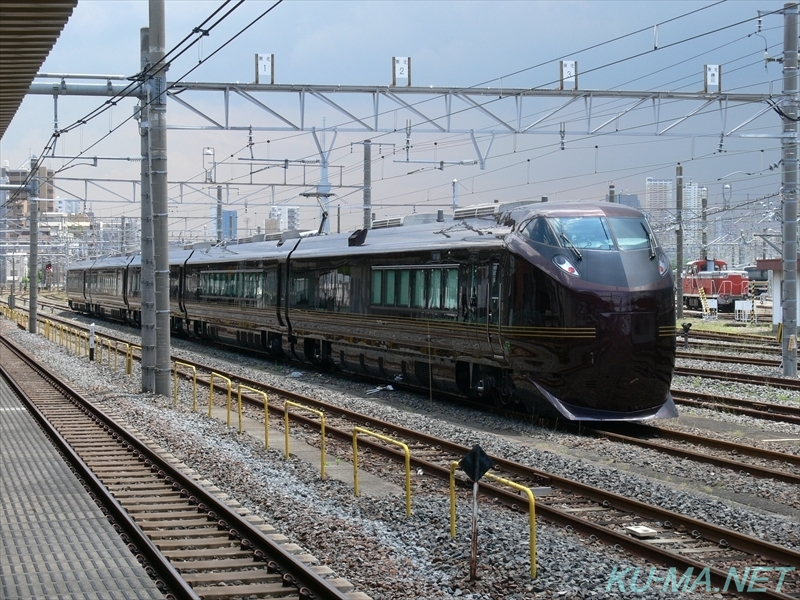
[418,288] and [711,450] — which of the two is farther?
[418,288]

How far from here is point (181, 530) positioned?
393 inches

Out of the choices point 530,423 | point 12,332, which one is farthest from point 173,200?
point 530,423

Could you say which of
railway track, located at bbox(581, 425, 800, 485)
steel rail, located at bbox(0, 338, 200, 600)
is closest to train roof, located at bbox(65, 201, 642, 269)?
railway track, located at bbox(581, 425, 800, 485)

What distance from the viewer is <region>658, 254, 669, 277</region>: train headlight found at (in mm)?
15414

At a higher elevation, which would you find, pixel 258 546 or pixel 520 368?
pixel 520 368

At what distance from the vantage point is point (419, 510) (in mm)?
10352

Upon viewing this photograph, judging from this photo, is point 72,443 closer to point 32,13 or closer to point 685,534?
point 32,13

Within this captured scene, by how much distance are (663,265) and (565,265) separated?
169 centimetres

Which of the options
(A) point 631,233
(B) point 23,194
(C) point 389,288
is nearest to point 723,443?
(A) point 631,233

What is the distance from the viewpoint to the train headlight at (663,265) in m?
15.4

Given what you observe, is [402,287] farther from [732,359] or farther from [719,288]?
[719,288]

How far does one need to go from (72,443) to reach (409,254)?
7222 millimetres

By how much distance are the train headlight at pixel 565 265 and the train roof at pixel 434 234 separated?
0.79m

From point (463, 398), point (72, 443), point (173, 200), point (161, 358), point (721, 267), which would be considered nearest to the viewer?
point (72, 443)
